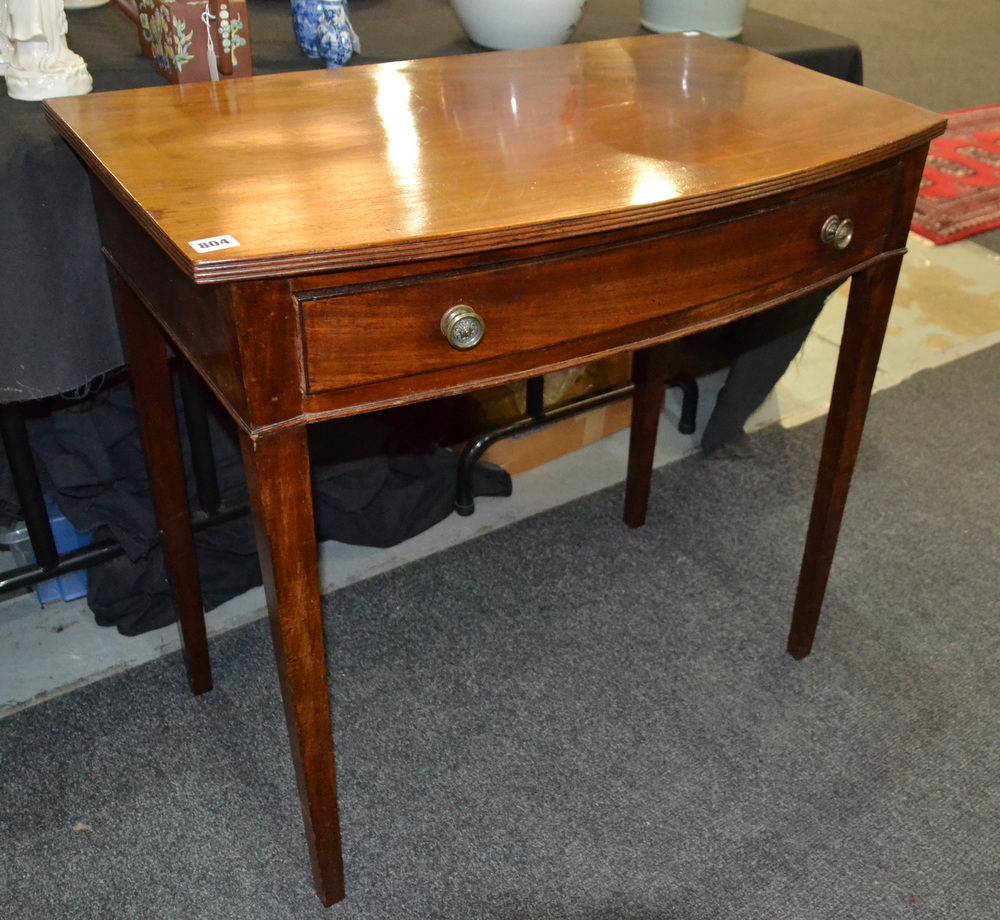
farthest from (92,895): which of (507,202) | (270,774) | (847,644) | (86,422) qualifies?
(847,644)

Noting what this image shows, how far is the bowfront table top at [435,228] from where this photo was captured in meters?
0.77

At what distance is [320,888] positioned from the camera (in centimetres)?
113

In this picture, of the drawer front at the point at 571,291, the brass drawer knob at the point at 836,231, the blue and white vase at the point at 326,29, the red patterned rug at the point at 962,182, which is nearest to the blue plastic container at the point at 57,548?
the blue and white vase at the point at 326,29

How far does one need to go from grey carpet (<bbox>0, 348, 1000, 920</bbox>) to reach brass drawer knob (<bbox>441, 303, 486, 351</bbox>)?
0.67 meters

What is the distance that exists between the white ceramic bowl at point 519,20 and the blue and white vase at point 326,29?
17cm

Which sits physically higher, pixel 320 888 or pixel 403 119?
pixel 403 119

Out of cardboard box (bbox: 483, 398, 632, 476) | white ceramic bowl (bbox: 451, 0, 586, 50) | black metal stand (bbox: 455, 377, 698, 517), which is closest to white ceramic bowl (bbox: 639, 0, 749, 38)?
white ceramic bowl (bbox: 451, 0, 586, 50)

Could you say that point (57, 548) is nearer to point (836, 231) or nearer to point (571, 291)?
point (571, 291)

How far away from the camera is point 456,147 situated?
93 cm

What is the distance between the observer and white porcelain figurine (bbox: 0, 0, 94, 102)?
3.40 ft

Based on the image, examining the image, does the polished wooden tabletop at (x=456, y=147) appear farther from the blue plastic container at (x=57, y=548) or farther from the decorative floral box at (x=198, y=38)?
the blue plastic container at (x=57, y=548)

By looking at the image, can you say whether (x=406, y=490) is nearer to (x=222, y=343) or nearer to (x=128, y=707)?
(x=128, y=707)

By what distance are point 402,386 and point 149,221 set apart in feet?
0.73

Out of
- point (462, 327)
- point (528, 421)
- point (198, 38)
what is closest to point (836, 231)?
point (462, 327)
